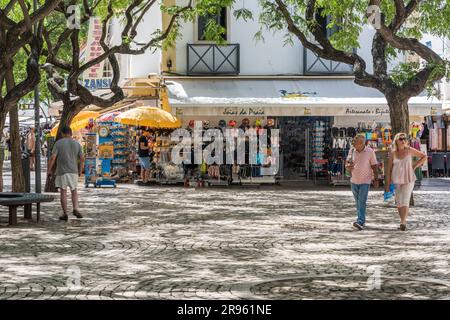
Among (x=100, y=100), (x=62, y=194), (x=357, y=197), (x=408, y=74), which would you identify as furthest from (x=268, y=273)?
(x=100, y=100)

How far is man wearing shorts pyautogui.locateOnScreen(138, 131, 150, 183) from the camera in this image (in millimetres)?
29000

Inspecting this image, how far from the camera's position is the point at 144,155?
95.2 ft

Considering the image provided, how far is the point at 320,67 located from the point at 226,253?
19787 millimetres

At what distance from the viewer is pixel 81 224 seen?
53.6 ft

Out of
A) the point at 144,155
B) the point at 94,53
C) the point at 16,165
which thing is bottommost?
the point at 16,165

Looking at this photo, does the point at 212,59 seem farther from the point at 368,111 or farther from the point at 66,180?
the point at 66,180

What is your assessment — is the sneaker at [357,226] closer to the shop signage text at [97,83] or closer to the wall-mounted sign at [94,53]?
the wall-mounted sign at [94,53]

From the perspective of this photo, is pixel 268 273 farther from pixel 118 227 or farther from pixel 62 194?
pixel 62 194

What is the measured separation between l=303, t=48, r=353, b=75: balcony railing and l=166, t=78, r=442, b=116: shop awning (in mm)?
960

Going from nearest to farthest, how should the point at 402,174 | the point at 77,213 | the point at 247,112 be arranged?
the point at 402,174
the point at 77,213
the point at 247,112

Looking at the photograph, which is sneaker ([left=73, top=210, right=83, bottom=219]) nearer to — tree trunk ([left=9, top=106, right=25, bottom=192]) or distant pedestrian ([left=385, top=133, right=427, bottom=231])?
distant pedestrian ([left=385, top=133, right=427, bottom=231])

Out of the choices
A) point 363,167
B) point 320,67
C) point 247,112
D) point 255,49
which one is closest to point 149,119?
point 247,112

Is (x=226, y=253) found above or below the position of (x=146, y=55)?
below
